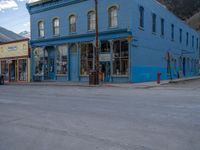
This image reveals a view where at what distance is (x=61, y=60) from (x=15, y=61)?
851 cm

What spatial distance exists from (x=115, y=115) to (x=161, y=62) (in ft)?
89.5

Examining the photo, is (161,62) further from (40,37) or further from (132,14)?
(40,37)

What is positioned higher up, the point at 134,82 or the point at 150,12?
the point at 150,12

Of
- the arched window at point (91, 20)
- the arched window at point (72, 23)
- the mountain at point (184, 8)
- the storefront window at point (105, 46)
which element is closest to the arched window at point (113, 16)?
the storefront window at point (105, 46)

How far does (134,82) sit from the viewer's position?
27.4 meters

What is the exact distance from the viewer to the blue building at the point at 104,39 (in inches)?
1083

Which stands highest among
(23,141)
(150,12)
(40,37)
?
(150,12)

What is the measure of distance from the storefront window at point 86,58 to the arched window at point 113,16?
331cm

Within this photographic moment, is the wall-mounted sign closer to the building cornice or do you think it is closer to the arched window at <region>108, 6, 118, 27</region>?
the building cornice

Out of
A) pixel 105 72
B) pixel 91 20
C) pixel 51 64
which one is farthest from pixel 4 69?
pixel 105 72

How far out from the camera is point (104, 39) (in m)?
28.5

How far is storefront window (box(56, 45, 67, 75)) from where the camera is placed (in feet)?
106

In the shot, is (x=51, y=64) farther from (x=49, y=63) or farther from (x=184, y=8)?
(x=184, y=8)

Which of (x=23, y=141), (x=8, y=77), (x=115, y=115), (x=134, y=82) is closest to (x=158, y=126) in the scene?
(x=115, y=115)
